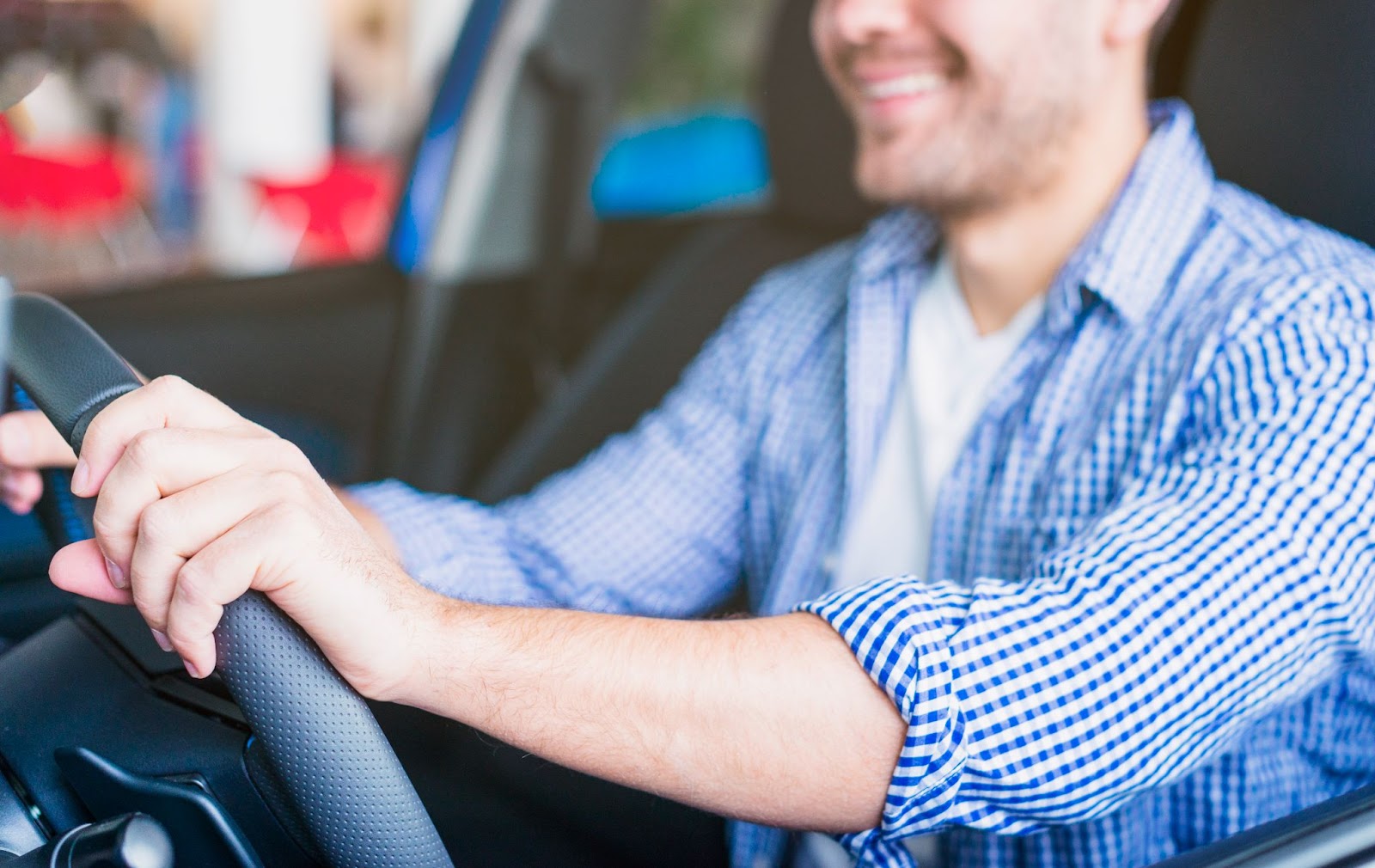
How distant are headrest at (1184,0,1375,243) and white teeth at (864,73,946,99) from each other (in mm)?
208

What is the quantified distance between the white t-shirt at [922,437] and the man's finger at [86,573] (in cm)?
58

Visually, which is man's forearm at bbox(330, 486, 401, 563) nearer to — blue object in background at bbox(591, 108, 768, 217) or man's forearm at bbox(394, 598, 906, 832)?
man's forearm at bbox(394, 598, 906, 832)

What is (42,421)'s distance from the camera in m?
0.77

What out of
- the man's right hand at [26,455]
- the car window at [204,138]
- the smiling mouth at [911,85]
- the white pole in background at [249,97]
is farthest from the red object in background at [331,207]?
the man's right hand at [26,455]

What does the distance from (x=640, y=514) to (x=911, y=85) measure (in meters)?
0.45

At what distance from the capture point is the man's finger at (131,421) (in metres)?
0.54

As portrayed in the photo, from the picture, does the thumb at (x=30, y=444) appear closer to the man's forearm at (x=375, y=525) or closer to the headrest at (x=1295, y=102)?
the man's forearm at (x=375, y=525)

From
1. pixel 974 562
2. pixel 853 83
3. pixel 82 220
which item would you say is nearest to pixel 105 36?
pixel 82 220

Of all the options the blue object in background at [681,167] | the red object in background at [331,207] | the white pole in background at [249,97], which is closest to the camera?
the blue object in background at [681,167]

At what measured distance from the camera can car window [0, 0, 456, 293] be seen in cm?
360

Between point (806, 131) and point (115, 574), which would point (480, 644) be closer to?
→ point (115, 574)

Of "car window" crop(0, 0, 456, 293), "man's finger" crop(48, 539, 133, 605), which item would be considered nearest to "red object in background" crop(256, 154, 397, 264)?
"car window" crop(0, 0, 456, 293)

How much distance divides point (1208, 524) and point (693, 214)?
4.70ft

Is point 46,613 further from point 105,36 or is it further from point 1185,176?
point 105,36
